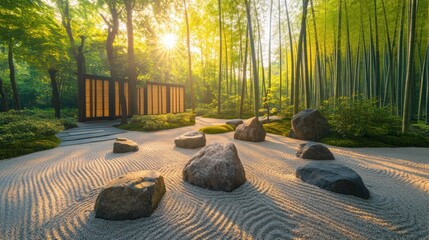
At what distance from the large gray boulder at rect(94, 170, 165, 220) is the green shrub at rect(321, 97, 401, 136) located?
628 cm

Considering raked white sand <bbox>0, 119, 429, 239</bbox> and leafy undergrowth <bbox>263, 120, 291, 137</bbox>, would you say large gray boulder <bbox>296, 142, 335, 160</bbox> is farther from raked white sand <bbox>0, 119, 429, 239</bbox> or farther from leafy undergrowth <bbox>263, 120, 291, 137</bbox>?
leafy undergrowth <bbox>263, 120, 291, 137</bbox>

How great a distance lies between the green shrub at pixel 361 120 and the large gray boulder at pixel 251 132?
2527mm

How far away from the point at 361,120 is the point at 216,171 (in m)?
5.71

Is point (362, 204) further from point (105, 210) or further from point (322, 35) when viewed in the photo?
point (322, 35)

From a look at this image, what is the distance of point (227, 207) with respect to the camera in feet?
6.77

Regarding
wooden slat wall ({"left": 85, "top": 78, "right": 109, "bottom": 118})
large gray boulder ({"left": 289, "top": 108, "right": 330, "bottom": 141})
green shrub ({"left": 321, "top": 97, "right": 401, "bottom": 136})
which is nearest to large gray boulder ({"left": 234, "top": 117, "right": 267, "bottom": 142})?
large gray boulder ({"left": 289, "top": 108, "right": 330, "bottom": 141})

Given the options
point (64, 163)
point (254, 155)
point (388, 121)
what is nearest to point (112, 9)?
point (64, 163)

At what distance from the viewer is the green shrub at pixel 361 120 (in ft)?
18.5

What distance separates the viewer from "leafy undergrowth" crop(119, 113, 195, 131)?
8.75 metres

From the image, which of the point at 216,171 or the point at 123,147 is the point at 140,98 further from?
the point at 216,171

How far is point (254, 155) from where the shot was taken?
4.44m

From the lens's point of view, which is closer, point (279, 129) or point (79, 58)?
point (279, 129)

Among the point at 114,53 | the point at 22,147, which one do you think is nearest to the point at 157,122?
the point at 22,147

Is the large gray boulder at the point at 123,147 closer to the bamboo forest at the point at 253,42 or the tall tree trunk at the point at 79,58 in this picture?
the bamboo forest at the point at 253,42
